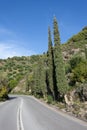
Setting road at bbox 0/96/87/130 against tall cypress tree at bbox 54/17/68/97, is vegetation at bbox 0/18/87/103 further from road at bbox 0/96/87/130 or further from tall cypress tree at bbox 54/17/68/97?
road at bbox 0/96/87/130

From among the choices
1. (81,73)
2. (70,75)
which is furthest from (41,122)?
(70,75)

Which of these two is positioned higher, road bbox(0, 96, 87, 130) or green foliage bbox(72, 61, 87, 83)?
green foliage bbox(72, 61, 87, 83)

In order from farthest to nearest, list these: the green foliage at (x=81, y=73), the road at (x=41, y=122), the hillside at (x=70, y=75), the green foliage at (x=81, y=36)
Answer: the green foliage at (x=81, y=36)
the green foliage at (x=81, y=73)
the hillside at (x=70, y=75)
the road at (x=41, y=122)

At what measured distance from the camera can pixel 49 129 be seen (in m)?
13.1

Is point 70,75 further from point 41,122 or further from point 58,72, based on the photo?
point 41,122

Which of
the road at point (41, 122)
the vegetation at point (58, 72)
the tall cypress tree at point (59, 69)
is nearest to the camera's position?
the road at point (41, 122)

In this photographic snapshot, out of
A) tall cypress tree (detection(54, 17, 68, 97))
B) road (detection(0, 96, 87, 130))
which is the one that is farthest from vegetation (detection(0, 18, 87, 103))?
road (detection(0, 96, 87, 130))

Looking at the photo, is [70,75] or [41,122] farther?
[70,75]

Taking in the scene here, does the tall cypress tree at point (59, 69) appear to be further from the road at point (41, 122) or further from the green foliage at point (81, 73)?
the road at point (41, 122)

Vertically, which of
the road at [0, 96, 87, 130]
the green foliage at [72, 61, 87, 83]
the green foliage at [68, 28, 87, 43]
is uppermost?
the green foliage at [68, 28, 87, 43]

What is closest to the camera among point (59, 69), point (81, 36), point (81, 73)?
point (59, 69)

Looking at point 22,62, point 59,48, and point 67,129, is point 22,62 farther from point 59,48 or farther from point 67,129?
point 67,129

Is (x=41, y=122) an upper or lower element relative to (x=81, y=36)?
lower

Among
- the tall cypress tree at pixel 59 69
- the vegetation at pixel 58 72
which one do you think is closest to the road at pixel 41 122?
the tall cypress tree at pixel 59 69
